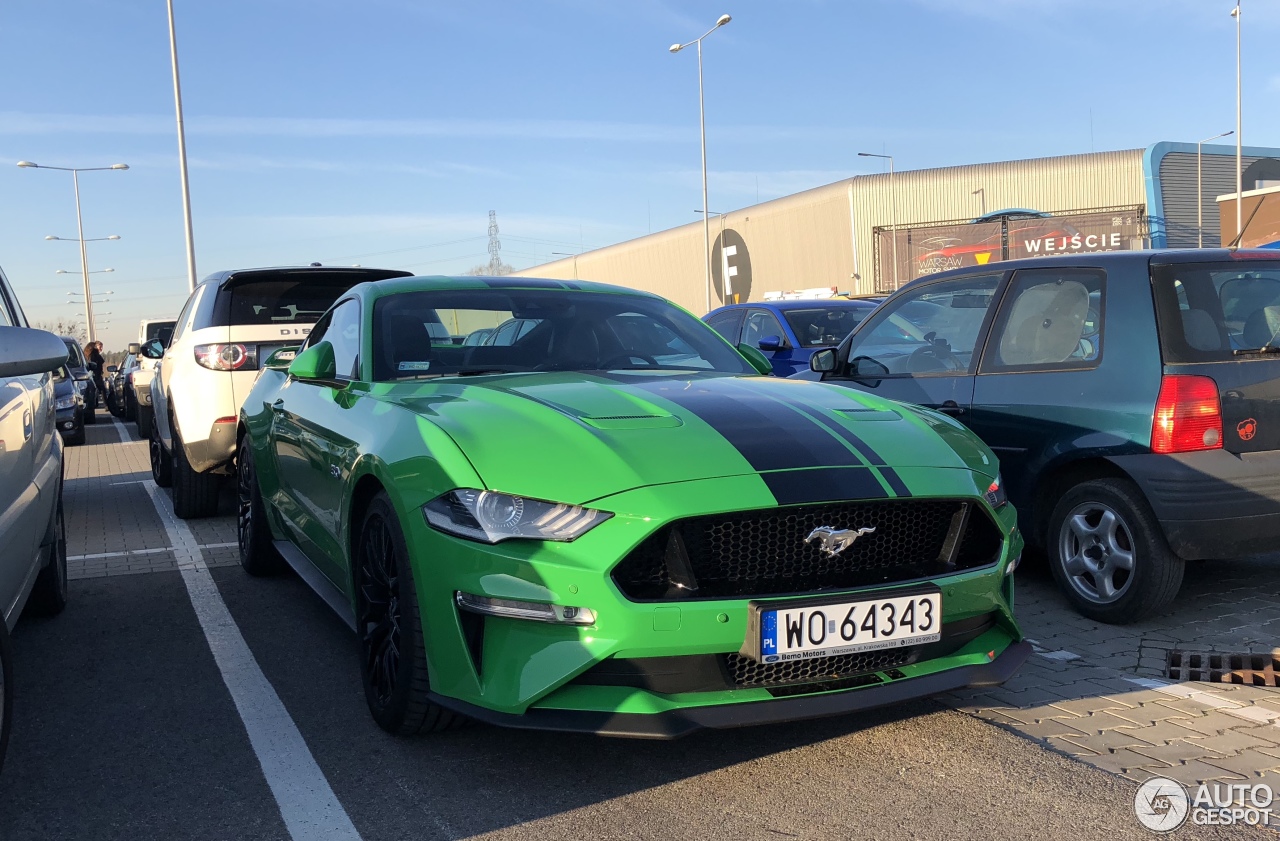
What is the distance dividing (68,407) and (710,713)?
14.3 metres

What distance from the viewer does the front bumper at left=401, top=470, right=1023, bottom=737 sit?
8.89 feet

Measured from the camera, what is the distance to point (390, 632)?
10.9 ft

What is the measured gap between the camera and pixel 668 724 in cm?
270

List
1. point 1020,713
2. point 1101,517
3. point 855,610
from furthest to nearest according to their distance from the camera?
point 1101,517
point 1020,713
point 855,610

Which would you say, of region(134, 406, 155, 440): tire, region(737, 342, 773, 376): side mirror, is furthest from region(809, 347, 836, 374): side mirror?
region(134, 406, 155, 440): tire

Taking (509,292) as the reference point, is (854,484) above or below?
below

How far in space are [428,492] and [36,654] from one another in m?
2.49

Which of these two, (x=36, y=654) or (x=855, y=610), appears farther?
(x=36, y=654)

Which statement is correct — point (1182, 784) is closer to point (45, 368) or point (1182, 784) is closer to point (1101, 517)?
point (1101, 517)

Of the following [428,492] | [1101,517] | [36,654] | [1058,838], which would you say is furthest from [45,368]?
[1101,517]

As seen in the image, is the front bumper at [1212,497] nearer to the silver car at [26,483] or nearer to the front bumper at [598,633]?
the front bumper at [598,633]

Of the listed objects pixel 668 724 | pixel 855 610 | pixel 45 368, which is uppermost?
pixel 45 368

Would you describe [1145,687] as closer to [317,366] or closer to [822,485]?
[822,485]

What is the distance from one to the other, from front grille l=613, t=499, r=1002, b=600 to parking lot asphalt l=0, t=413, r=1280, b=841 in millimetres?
575
